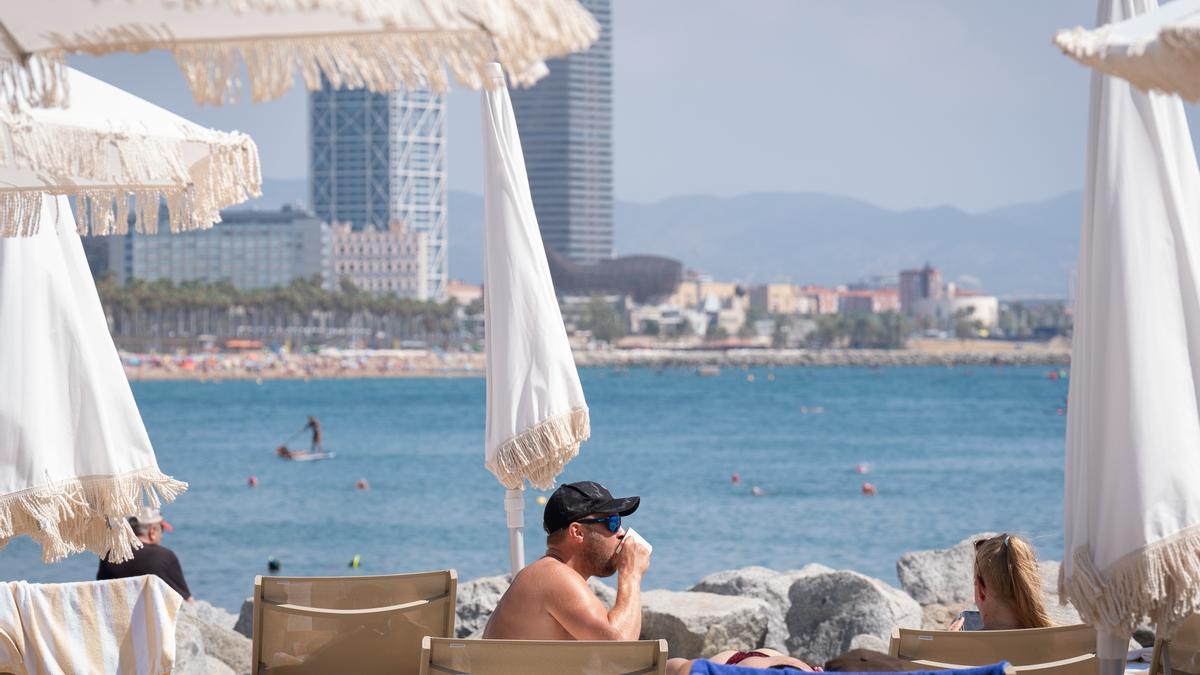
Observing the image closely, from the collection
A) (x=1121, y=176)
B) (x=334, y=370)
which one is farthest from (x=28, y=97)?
(x=334, y=370)

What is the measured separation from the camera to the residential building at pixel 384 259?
179125 millimetres

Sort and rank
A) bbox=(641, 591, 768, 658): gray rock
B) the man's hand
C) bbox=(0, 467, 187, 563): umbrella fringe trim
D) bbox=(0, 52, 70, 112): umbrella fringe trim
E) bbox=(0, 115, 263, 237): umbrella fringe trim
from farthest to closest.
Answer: bbox=(641, 591, 768, 658): gray rock
bbox=(0, 467, 187, 563): umbrella fringe trim
the man's hand
bbox=(0, 115, 263, 237): umbrella fringe trim
bbox=(0, 52, 70, 112): umbrella fringe trim

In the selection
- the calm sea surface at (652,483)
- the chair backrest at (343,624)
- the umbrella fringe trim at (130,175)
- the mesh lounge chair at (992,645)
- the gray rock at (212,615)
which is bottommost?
the calm sea surface at (652,483)

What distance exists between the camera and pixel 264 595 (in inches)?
175

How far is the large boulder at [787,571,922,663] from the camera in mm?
7363

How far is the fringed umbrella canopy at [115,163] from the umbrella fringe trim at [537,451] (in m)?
1.51

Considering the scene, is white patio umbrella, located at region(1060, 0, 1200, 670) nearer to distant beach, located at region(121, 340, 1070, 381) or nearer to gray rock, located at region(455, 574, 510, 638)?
gray rock, located at region(455, 574, 510, 638)

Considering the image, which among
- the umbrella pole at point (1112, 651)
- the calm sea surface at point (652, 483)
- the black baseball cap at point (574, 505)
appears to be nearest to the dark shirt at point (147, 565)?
the black baseball cap at point (574, 505)

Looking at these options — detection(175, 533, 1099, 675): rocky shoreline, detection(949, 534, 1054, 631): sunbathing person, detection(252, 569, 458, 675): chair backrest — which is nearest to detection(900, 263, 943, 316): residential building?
detection(175, 533, 1099, 675): rocky shoreline

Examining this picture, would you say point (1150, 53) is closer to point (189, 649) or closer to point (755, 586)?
point (189, 649)

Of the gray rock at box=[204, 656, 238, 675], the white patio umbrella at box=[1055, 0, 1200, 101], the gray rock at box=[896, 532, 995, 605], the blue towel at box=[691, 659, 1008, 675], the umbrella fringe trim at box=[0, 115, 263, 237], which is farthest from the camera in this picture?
the gray rock at box=[896, 532, 995, 605]

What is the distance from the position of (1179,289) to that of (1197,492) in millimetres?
423

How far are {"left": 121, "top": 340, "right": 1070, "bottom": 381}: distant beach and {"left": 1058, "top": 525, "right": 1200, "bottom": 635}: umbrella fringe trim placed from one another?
356 feet

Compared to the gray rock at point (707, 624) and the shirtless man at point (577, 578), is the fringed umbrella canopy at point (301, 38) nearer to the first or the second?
the shirtless man at point (577, 578)
